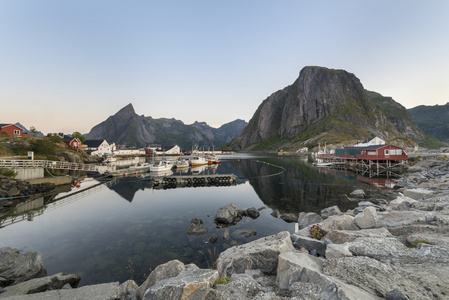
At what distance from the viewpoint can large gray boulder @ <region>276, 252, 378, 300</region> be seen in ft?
13.8

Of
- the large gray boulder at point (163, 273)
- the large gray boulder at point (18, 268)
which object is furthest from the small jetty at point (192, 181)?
the large gray boulder at point (163, 273)

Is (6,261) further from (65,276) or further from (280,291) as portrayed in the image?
(280,291)

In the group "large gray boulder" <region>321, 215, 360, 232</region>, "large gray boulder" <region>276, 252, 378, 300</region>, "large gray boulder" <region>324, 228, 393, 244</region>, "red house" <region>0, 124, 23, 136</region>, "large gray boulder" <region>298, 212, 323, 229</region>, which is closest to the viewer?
"large gray boulder" <region>276, 252, 378, 300</region>

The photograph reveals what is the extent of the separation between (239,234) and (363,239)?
37.1ft

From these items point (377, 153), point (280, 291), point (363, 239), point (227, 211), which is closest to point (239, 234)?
point (227, 211)

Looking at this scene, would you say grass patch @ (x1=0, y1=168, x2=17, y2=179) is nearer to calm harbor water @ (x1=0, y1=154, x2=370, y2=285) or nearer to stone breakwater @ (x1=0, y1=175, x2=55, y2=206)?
stone breakwater @ (x1=0, y1=175, x2=55, y2=206)

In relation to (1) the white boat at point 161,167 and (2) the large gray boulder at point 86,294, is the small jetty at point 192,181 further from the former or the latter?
(2) the large gray boulder at point 86,294

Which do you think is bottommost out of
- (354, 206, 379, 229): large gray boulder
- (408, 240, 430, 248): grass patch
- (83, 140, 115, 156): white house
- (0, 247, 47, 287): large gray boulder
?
(0, 247, 47, 287): large gray boulder

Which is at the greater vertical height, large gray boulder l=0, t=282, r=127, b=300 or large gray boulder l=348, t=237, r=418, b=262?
large gray boulder l=348, t=237, r=418, b=262

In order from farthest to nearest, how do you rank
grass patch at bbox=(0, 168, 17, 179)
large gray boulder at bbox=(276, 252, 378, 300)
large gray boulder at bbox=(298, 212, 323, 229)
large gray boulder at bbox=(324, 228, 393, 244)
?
1. grass patch at bbox=(0, 168, 17, 179)
2. large gray boulder at bbox=(298, 212, 323, 229)
3. large gray boulder at bbox=(324, 228, 393, 244)
4. large gray boulder at bbox=(276, 252, 378, 300)

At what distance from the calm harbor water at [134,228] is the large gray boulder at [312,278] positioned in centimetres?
623

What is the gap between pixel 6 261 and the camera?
431 inches

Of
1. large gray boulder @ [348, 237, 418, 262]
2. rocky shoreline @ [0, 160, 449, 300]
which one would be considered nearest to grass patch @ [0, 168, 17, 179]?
rocky shoreline @ [0, 160, 449, 300]

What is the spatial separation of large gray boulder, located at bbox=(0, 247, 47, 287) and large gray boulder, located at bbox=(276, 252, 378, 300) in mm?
14260
